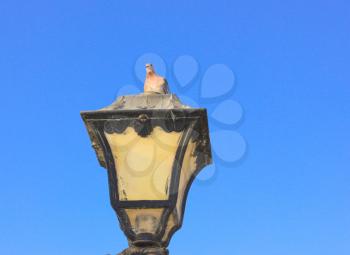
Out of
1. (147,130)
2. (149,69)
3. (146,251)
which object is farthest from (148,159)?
(149,69)

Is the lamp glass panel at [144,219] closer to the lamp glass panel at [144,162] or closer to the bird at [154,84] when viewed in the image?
the lamp glass panel at [144,162]

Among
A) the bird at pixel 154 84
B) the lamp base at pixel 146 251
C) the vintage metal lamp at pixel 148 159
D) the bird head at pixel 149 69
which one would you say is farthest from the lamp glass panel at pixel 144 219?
the bird head at pixel 149 69

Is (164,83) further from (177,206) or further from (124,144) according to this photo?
(177,206)

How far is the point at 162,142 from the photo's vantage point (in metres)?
3.59

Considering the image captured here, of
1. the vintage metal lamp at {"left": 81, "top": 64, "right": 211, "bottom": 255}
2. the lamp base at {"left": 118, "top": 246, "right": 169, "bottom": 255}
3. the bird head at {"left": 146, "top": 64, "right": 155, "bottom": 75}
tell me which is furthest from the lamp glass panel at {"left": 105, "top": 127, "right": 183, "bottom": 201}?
the bird head at {"left": 146, "top": 64, "right": 155, "bottom": 75}

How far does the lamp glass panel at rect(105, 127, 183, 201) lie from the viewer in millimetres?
3547

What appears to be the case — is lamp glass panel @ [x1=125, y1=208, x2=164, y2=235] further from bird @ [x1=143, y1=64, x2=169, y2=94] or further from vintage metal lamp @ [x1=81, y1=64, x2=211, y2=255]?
bird @ [x1=143, y1=64, x2=169, y2=94]

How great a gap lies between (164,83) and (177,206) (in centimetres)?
106

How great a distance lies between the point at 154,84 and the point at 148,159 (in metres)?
0.75

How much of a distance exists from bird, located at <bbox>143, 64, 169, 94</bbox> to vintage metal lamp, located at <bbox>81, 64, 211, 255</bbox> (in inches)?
12.0

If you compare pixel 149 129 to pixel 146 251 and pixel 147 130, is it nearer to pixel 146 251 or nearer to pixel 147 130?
pixel 147 130

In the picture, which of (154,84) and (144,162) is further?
(154,84)

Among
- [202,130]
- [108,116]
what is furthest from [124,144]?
[202,130]

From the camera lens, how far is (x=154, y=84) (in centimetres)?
406
